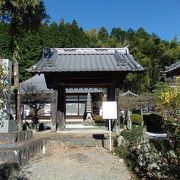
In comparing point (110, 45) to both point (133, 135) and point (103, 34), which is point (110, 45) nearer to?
point (103, 34)

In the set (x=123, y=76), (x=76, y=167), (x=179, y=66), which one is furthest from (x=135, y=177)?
(x=123, y=76)

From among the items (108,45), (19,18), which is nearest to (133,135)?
(19,18)

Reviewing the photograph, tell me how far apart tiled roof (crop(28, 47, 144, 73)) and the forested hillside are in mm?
23632

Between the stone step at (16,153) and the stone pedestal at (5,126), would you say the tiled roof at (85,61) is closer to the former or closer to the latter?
the stone pedestal at (5,126)

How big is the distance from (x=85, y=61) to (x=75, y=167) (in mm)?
9516

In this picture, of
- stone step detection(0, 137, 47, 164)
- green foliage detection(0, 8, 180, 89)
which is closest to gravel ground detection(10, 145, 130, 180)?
stone step detection(0, 137, 47, 164)

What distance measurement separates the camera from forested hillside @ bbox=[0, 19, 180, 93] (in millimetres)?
44606

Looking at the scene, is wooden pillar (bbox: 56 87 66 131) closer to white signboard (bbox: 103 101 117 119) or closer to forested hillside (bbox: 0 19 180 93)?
white signboard (bbox: 103 101 117 119)

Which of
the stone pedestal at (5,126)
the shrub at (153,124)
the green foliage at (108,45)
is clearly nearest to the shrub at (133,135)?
the stone pedestal at (5,126)

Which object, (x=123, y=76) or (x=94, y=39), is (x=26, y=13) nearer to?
(x=123, y=76)

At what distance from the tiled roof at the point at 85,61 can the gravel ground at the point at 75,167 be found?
5497 mm

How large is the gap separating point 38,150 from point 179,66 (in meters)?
7.01

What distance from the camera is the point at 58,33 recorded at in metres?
51.2

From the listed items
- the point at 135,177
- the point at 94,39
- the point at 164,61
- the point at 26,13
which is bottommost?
the point at 135,177
